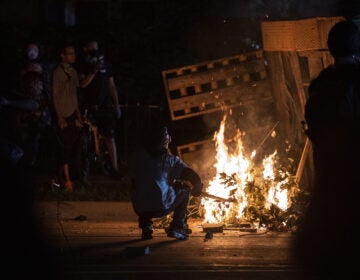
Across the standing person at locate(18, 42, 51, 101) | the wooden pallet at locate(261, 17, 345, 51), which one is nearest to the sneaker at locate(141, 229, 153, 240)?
the wooden pallet at locate(261, 17, 345, 51)

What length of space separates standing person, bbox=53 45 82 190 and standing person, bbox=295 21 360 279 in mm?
6763

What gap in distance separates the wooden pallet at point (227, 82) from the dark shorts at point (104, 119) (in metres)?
1.41

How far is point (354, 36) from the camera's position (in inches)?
234

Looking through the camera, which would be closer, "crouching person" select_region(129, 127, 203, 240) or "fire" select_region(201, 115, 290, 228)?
"crouching person" select_region(129, 127, 203, 240)

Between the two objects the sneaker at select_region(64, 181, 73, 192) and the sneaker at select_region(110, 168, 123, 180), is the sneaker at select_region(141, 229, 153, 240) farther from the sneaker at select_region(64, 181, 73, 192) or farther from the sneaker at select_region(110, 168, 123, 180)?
the sneaker at select_region(110, 168, 123, 180)

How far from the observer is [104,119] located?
41.5 ft

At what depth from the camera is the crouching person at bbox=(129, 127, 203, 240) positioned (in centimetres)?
903

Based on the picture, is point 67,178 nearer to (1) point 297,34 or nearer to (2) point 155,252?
(2) point 155,252

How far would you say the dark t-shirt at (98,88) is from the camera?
12.4 meters

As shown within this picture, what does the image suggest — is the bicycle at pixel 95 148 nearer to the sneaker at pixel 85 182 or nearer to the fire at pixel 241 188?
the sneaker at pixel 85 182

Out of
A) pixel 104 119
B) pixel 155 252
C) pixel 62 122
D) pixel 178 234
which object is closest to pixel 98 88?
pixel 104 119

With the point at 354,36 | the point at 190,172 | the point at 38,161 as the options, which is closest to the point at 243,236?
the point at 190,172

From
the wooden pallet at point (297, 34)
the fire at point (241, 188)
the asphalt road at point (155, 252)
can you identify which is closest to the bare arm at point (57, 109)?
the asphalt road at point (155, 252)

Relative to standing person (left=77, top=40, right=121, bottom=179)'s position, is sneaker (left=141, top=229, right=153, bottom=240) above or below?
below
